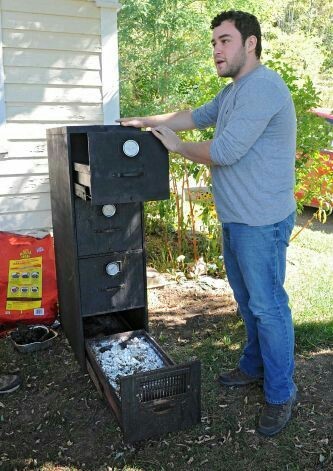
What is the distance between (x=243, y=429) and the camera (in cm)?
256

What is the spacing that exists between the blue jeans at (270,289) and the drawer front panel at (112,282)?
2.18ft

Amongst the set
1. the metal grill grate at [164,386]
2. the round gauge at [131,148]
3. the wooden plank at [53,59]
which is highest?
the wooden plank at [53,59]

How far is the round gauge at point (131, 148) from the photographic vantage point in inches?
94.3

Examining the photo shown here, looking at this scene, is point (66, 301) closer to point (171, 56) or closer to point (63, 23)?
point (63, 23)

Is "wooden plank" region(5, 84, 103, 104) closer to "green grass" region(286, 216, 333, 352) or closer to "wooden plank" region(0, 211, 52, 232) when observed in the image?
"wooden plank" region(0, 211, 52, 232)

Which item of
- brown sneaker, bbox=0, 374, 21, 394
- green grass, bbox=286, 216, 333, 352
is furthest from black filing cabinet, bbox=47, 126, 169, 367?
green grass, bbox=286, 216, 333, 352

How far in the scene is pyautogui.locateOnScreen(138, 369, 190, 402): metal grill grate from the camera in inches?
92.2

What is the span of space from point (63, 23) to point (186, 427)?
11.0 ft

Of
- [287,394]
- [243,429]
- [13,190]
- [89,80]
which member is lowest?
[243,429]

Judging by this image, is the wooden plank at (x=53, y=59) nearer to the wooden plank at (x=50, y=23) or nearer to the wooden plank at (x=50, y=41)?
the wooden plank at (x=50, y=41)

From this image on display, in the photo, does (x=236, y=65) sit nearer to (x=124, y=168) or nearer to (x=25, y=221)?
(x=124, y=168)

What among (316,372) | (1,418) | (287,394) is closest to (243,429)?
(287,394)

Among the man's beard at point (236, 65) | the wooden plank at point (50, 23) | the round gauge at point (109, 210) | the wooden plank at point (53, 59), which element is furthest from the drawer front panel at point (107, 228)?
the wooden plank at point (50, 23)

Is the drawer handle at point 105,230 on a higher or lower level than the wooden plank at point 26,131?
lower
